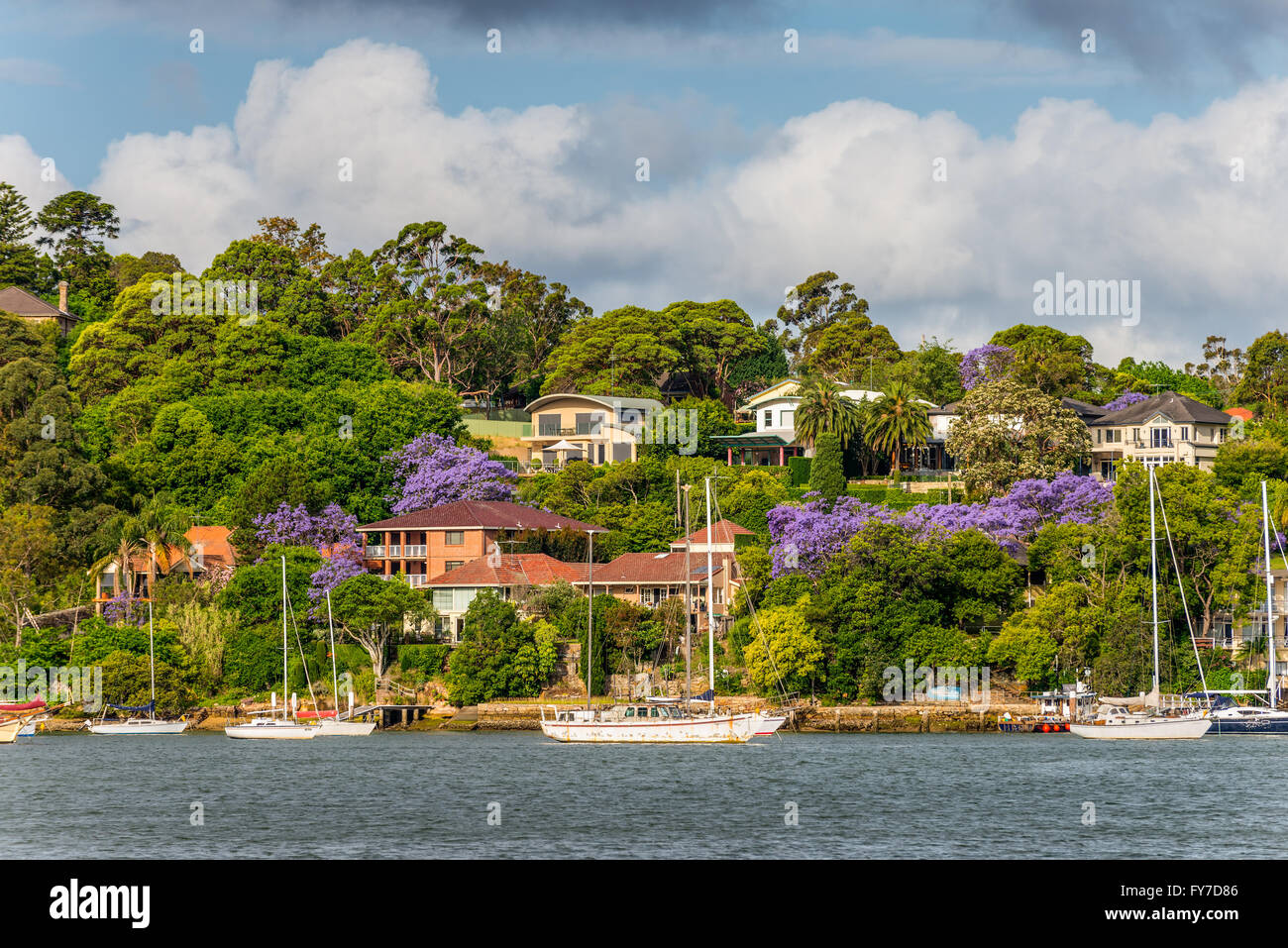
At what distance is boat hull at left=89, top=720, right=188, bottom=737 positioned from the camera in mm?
68812

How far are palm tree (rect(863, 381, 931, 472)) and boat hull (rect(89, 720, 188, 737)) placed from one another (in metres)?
46.0

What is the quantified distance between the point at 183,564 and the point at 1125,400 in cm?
6528

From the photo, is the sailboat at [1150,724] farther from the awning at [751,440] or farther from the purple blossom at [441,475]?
the awning at [751,440]

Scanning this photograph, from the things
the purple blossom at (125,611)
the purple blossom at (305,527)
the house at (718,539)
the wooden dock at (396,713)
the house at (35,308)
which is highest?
the house at (35,308)

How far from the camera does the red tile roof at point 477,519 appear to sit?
81000 mm

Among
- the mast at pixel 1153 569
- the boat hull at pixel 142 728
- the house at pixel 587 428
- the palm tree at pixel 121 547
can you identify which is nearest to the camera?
the mast at pixel 1153 569

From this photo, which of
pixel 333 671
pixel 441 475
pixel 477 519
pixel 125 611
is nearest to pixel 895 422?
pixel 477 519

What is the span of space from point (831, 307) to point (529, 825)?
103246mm

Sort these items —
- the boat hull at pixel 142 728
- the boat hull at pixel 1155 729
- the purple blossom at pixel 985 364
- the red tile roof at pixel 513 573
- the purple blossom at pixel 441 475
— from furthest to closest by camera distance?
the purple blossom at pixel 985 364, the purple blossom at pixel 441 475, the red tile roof at pixel 513 573, the boat hull at pixel 142 728, the boat hull at pixel 1155 729

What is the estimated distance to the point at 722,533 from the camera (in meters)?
78.2

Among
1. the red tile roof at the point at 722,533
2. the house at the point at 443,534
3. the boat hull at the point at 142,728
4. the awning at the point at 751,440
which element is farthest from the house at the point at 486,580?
the awning at the point at 751,440

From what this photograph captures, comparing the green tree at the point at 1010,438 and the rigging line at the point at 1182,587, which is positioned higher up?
the green tree at the point at 1010,438

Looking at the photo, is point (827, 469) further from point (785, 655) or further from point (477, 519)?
point (785, 655)
